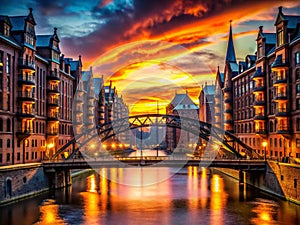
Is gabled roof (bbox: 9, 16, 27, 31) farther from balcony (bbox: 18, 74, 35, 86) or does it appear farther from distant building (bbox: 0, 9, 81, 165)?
balcony (bbox: 18, 74, 35, 86)

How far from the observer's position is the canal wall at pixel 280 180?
141 feet

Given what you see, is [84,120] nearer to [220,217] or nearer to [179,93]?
[220,217]

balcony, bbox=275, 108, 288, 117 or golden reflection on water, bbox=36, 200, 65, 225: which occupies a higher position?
balcony, bbox=275, 108, 288, 117

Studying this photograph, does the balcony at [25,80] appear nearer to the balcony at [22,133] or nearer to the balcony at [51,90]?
the balcony at [22,133]

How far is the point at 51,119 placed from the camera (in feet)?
205

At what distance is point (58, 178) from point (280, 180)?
91.1 feet

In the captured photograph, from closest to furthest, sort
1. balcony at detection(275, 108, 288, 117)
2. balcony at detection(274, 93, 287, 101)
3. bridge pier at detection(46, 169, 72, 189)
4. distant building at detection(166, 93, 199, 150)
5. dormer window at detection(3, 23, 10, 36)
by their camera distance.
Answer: dormer window at detection(3, 23, 10, 36) < balcony at detection(275, 108, 288, 117) < balcony at detection(274, 93, 287, 101) < bridge pier at detection(46, 169, 72, 189) < distant building at detection(166, 93, 199, 150)

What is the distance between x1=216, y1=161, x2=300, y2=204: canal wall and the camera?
141ft

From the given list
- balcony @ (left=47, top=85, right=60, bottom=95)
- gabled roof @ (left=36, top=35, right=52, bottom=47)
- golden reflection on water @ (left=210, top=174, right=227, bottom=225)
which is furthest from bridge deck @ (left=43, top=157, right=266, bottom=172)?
gabled roof @ (left=36, top=35, right=52, bottom=47)

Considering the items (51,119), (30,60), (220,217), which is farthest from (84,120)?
(220,217)

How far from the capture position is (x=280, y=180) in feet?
154

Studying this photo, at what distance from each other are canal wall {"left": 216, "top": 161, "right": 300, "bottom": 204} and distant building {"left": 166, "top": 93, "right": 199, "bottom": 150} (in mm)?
96746

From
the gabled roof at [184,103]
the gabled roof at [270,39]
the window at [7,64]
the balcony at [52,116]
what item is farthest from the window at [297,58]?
the gabled roof at [184,103]

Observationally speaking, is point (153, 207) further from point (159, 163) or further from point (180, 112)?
point (180, 112)
